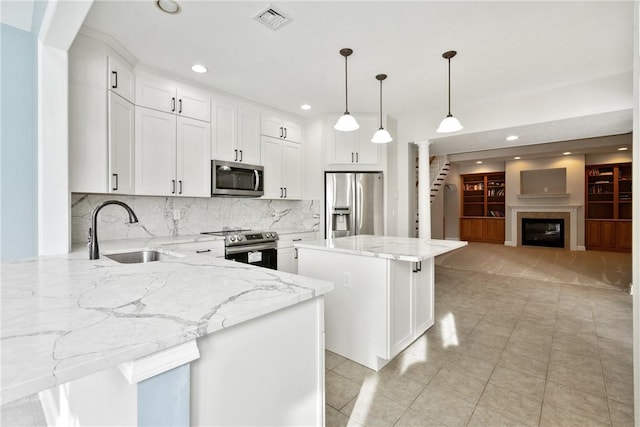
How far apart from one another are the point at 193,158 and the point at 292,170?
145 cm

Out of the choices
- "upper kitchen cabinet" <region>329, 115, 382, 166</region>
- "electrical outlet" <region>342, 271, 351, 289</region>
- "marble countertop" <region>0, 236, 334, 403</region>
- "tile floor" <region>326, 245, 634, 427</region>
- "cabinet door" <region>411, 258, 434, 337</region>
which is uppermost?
"upper kitchen cabinet" <region>329, 115, 382, 166</region>

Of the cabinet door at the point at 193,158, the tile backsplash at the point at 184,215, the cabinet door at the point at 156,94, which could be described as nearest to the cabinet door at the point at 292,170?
the tile backsplash at the point at 184,215

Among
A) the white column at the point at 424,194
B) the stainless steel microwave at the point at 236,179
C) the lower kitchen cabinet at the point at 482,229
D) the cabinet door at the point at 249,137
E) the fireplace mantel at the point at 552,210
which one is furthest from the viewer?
the lower kitchen cabinet at the point at 482,229

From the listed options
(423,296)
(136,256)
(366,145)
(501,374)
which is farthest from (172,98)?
(501,374)

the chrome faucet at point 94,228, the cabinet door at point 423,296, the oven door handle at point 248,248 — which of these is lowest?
the cabinet door at point 423,296

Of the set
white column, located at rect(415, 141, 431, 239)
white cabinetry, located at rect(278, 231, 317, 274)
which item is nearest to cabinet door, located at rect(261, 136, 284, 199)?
white cabinetry, located at rect(278, 231, 317, 274)

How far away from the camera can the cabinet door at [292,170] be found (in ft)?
13.7

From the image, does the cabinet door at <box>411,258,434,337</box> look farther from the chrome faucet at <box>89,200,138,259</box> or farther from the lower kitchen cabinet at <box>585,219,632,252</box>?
the lower kitchen cabinet at <box>585,219,632,252</box>

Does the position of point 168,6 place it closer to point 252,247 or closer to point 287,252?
point 252,247

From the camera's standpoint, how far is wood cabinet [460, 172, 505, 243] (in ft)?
30.5

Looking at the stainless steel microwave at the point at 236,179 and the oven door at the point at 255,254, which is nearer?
the oven door at the point at 255,254

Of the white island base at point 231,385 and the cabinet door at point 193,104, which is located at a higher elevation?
the cabinet door at point 193,104

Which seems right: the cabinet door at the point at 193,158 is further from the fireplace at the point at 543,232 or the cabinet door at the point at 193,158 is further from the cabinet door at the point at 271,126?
the fireplace at the point at 543,232

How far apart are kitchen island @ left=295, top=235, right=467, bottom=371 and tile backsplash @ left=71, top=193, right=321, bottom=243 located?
1649 millimetres
